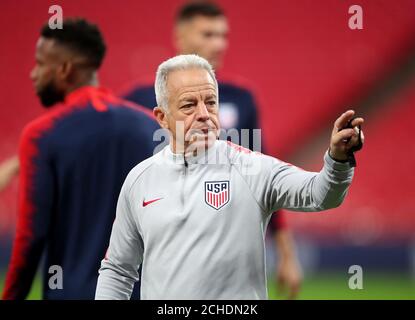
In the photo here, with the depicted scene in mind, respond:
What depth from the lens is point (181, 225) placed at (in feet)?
7.56

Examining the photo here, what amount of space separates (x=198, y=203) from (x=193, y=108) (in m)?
0.29

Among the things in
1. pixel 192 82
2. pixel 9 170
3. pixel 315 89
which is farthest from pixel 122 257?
pixel 315 89

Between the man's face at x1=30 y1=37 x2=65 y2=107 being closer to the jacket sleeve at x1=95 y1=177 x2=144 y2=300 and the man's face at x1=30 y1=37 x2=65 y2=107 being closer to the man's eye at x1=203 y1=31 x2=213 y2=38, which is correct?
the man's eye at x1=203 y1=31 x2=213 y2=38

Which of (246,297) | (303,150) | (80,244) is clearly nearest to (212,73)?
(246,297)

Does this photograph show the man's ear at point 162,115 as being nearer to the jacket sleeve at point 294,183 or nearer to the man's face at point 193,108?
the man's face at point 193,108

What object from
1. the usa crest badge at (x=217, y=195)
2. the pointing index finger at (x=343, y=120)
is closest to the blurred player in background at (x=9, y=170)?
the usa crest badge at (x=217, y=195)

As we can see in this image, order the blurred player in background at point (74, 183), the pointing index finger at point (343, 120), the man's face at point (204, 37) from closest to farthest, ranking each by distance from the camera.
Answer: the pointing index finger at point (343, 120), the blurred player in background at point (74, 183), the man's face at point (204, 37)

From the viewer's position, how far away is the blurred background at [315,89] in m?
4.84

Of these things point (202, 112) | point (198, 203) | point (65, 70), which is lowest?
point (198, 203)

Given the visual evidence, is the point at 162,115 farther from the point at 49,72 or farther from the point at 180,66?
the point at 49,72

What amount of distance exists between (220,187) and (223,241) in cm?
16

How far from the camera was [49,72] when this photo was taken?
3635 millimetres

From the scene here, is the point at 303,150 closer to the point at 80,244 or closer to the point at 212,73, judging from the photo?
the point at 80,244

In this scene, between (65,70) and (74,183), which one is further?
(65,70)
